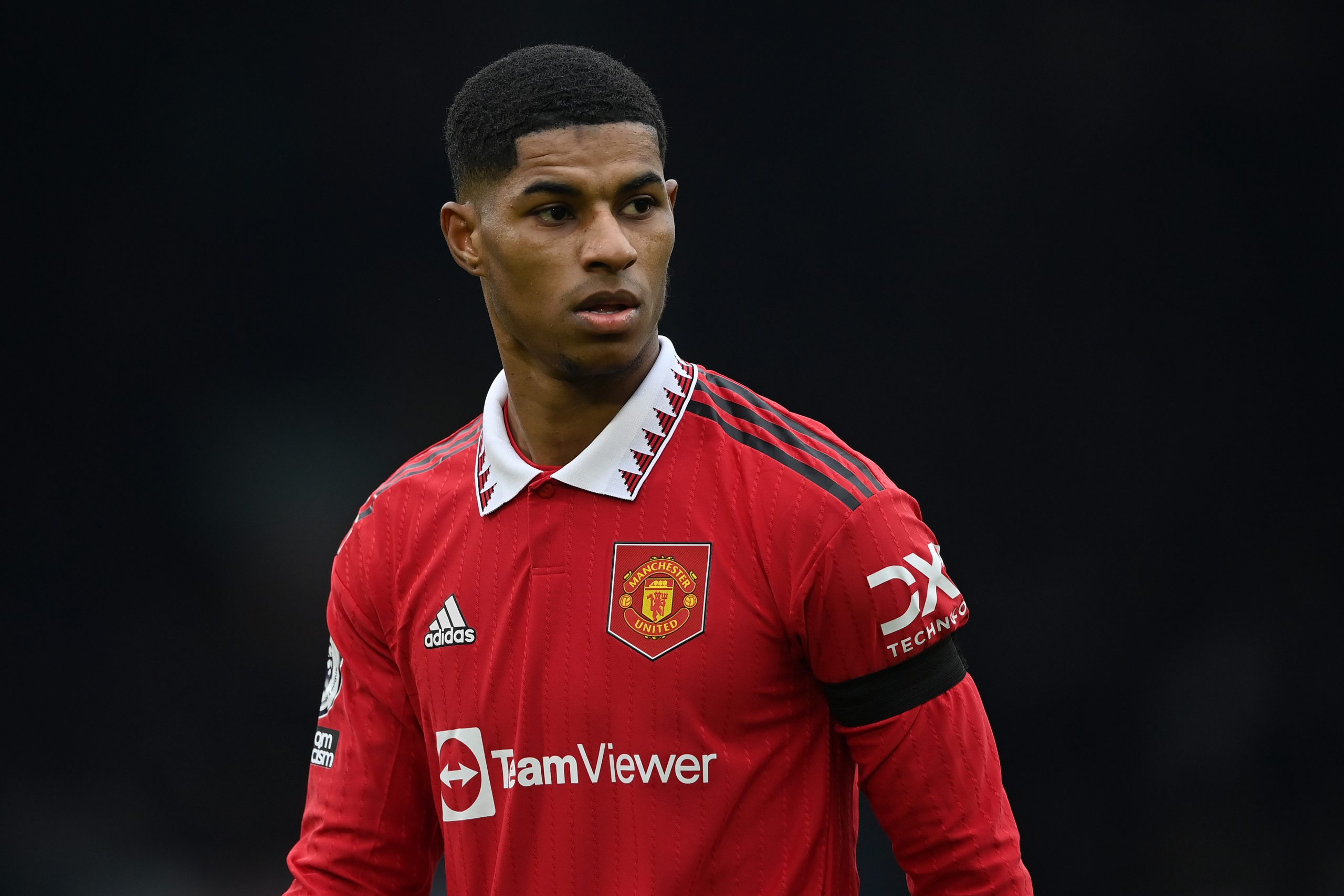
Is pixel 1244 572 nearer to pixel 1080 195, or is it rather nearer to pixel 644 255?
pixel 1080 195

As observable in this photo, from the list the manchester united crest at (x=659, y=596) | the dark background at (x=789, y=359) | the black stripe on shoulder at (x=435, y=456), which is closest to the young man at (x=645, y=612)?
the manchester united crest at (x=659, y=596)

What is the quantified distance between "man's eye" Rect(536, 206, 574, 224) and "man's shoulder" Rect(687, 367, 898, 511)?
0.80ft

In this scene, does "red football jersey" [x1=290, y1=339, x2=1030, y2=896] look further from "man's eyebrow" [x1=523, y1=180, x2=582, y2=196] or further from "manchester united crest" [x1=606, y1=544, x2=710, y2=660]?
"man's eyebrow" [x1=523, y1=180, x2=582, y2=196]

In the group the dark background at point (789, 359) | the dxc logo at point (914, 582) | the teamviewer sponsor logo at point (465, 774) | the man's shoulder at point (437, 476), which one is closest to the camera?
the dxc logo at point (914, 582)

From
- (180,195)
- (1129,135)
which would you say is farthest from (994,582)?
A: (180,195)

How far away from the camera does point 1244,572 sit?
3.45 m

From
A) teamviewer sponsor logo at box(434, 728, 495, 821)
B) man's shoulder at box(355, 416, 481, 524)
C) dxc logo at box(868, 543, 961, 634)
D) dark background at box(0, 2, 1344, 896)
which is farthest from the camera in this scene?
dark background at box(0, 2, 1344, 896)

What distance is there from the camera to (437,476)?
5.34 ft

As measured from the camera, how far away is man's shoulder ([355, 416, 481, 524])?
160 centimetres

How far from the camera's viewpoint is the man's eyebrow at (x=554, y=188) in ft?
4.64

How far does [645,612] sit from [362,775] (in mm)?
432

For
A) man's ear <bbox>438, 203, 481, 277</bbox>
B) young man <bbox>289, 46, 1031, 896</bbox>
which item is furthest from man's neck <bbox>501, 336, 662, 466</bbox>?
man's ear <bbox>438, 203, 481, 277</bbox>

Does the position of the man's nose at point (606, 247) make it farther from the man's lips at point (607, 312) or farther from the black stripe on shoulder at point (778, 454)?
the black stripe on shoulder at point (778, 454)

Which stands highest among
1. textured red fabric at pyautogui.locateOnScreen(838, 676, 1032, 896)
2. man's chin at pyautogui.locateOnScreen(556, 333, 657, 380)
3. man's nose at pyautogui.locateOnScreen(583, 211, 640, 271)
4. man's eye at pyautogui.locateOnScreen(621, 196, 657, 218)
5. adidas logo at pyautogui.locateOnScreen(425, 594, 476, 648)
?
man's eye at pyautogui.locateOnScreen(621, 196, 657, 218)
